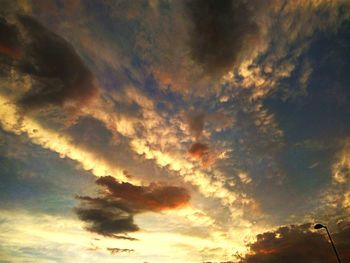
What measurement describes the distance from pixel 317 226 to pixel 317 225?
12 centimetres

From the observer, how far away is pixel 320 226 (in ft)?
78.6

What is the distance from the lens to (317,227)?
24156 millimetres

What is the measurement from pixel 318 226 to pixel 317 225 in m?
0.12

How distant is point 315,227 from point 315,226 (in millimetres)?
104

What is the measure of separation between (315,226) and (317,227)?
0.20 meters

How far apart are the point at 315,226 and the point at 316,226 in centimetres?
10

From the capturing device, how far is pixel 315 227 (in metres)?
24.2

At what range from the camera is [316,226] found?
2420 cm

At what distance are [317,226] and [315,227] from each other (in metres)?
0.22

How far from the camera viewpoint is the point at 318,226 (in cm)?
2405

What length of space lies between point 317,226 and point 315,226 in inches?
7.2

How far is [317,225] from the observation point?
79.1 feet

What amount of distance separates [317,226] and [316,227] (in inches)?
5.8

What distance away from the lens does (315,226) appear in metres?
24.2
